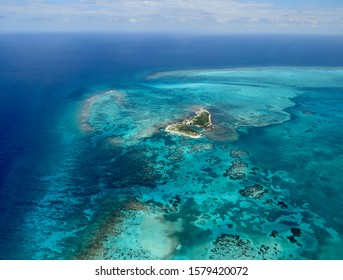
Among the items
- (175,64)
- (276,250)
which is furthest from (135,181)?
(175,64)

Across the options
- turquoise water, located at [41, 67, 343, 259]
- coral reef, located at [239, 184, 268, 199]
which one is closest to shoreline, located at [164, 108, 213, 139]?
turquoise water, located at [41, 67, 343, 259]

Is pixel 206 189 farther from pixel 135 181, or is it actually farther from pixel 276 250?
pixel 276 250

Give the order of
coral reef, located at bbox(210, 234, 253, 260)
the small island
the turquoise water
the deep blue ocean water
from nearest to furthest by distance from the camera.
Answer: coral reef, located at bbox(210, 234, 253, 260), the turquoise water, the deep blue ocean water, the small island

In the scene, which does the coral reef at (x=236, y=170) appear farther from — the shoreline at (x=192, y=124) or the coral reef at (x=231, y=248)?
the coral reef at (x=231, y=248)

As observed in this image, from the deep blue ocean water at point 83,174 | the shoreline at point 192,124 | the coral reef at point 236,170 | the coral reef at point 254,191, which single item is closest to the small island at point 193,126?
the shoreline at point 192,124

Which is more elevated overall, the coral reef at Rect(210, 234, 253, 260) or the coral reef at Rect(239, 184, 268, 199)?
the coral reef at Rect(239, 184, 268, 199)

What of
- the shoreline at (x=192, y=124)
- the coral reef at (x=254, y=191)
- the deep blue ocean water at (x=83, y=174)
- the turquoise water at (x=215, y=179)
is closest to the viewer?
the turquoise water at (x=215, y=179)

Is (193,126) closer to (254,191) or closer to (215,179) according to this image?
(215,179)

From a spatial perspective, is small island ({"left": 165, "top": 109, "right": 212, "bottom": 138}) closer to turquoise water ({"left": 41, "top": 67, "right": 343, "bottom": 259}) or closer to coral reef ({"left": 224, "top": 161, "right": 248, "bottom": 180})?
turquoise water ({"left": 41, "top": 67, "right": 343, "bottom": 259})
